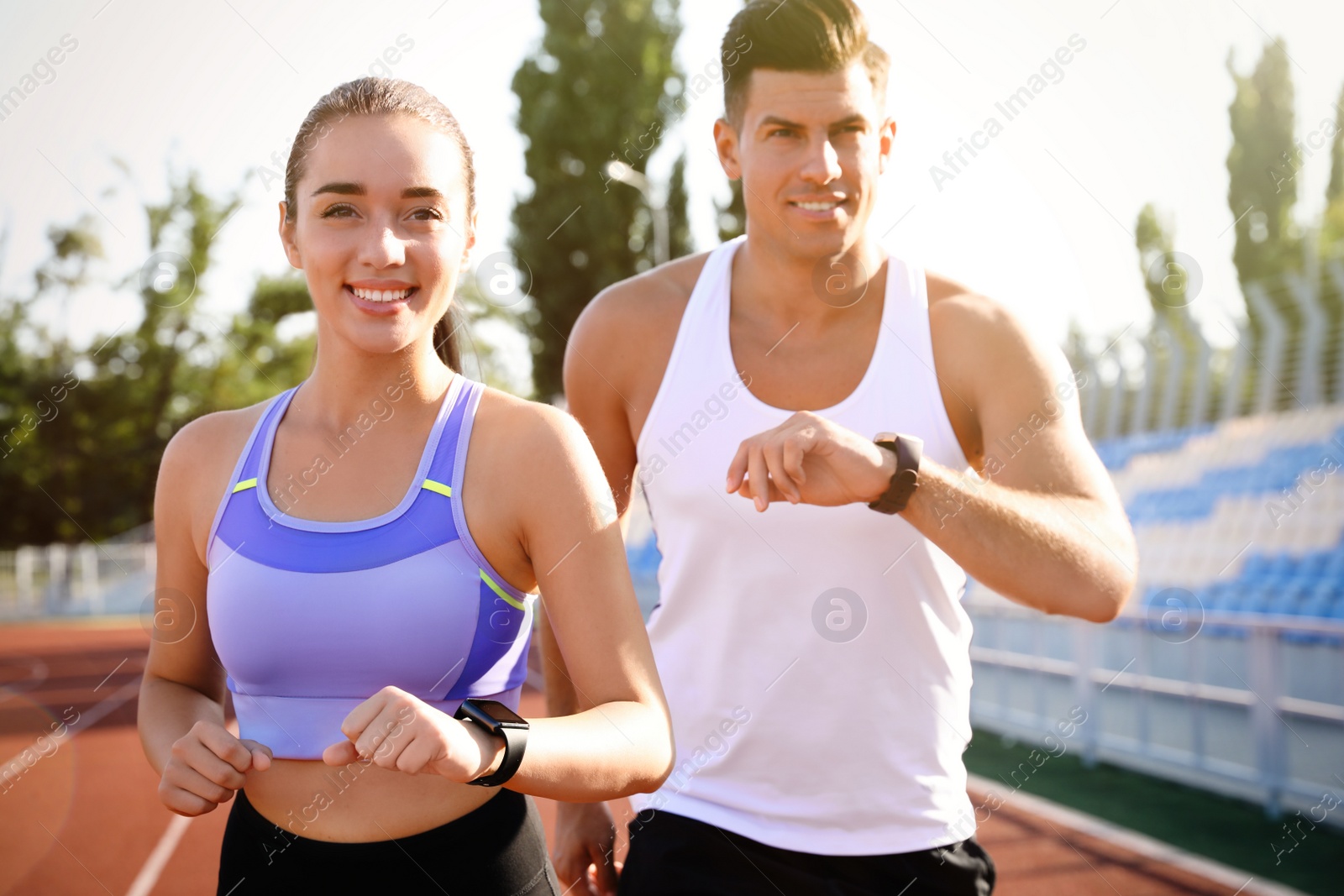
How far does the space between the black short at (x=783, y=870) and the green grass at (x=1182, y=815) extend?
164 inches

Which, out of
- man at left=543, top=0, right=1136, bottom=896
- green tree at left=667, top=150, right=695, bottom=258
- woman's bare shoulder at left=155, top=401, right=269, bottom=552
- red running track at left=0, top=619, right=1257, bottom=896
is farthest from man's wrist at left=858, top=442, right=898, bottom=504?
green tree at left=667, top=150, right=695, bottom=258

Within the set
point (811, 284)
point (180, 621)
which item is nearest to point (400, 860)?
point (180, 621)

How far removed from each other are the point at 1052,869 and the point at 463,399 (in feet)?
18.8

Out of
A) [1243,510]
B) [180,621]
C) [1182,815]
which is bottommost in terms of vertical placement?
[1182,815]

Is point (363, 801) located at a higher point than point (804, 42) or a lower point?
lower

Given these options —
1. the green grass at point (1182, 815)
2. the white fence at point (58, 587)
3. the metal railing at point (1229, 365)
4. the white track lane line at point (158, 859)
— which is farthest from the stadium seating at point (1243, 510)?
the white fence at point (58, 587)

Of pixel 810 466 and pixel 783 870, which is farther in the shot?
pixel 783 870

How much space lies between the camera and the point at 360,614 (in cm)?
169

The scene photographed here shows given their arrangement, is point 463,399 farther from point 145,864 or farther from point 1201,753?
point 145,864

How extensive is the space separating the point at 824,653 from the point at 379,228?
1201 millimetres

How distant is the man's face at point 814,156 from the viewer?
93.1 inches

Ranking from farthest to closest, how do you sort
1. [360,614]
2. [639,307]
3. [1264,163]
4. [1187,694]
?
[1264,163] < [1187,694] < [639,307] < [360,614]

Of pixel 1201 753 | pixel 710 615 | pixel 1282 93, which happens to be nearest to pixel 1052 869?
pixel 1201 753

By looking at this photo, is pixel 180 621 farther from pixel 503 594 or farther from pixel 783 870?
pixel 783 870
